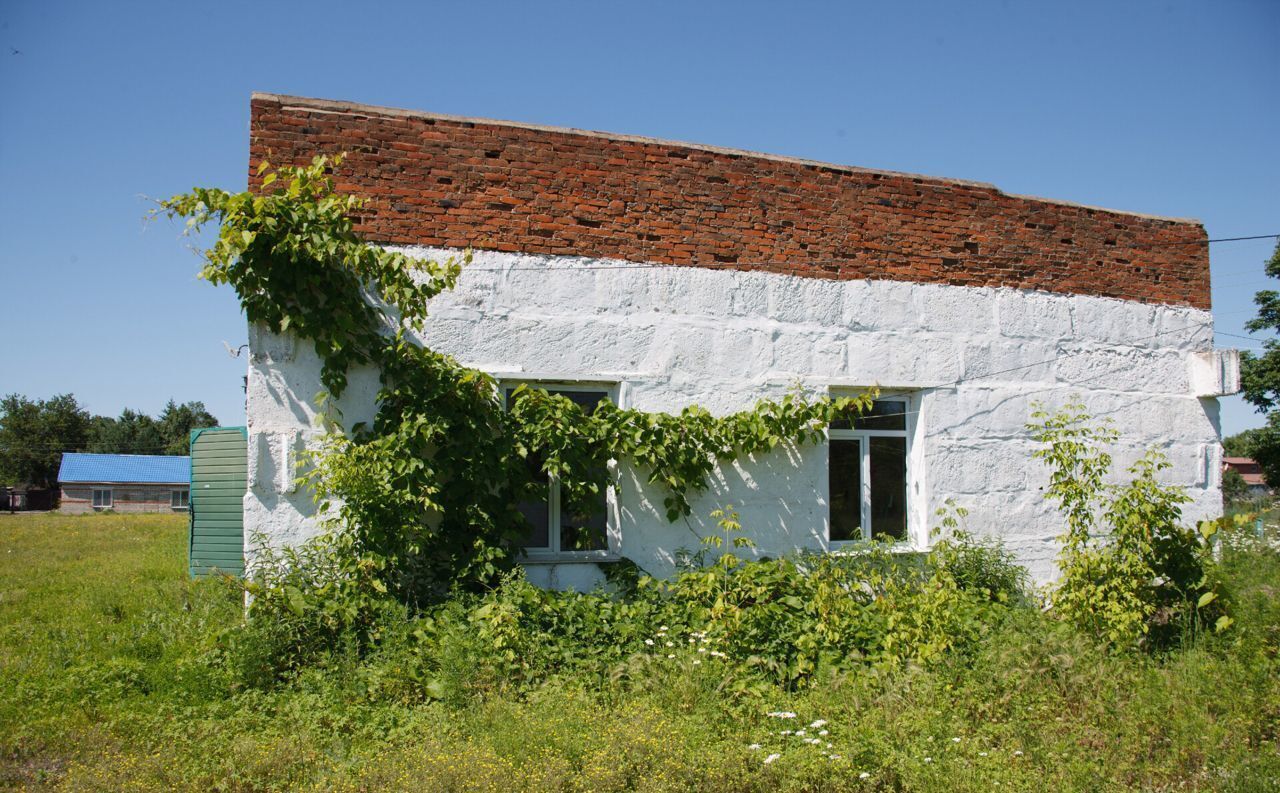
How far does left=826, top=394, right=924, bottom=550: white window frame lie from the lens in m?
7.23

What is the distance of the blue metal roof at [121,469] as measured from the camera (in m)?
47.8

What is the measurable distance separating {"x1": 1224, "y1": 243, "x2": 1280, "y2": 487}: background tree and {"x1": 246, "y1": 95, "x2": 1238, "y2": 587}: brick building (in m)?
23.6

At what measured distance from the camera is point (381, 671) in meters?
5.07

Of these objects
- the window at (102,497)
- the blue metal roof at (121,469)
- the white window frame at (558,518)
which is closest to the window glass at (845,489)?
the white window frame at (558,518)

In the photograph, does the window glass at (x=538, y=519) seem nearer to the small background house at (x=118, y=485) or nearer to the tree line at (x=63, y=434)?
the small background house at (x=118, y=485)

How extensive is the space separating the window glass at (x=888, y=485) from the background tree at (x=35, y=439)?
65270mm

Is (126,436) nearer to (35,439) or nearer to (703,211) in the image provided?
(35,439)

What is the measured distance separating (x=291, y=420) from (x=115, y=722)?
7.16 ft

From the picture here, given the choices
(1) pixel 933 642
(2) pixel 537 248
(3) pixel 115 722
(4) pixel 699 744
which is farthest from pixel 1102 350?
(3) pixel 115 722

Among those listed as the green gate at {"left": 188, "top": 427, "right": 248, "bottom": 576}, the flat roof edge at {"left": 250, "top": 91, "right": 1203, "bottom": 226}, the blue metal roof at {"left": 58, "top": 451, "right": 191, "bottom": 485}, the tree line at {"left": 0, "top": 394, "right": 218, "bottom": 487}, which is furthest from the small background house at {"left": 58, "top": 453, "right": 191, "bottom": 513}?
the flat roof edge at {"left": 250, "top": 91, "right": 1203, "bottom": 226}

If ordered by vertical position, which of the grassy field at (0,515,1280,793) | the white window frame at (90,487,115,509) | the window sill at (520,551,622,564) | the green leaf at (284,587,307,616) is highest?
the window sill at (520,551,622,564)

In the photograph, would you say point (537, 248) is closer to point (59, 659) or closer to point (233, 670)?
point (233, 670)

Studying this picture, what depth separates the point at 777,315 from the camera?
23.4ft

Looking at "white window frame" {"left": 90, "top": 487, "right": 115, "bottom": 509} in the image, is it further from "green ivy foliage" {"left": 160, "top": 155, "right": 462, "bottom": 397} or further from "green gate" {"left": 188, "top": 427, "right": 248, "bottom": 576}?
"green ivy foliage" {"left": 160, "top": 155, "right": 462, "bottom": 397}
